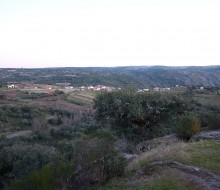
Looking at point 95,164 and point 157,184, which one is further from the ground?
point 95,164

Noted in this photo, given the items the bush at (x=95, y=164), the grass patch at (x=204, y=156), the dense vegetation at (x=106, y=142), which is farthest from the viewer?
the grass patch at (x=204, y=156)

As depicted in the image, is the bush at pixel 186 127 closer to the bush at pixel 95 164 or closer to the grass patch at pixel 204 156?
the grass patch at pixel 204 156

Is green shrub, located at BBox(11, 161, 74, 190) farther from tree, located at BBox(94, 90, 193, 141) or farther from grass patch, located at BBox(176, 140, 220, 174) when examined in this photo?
tree, located at BBox(94, 90, 193, 141)

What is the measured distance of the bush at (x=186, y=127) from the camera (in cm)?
1623

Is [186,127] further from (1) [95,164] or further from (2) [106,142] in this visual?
(1) [95,164]

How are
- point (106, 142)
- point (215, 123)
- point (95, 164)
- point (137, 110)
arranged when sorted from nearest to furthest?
1. point (95, 164)
2. point (106, 142)
3. point (137, 110)
4. point (215, 123)

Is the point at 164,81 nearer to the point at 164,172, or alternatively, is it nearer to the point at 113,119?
the point at 113,119

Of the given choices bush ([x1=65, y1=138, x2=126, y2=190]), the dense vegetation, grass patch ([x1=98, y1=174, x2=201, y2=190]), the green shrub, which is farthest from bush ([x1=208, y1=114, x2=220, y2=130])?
the green shrub

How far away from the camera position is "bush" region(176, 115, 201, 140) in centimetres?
1623

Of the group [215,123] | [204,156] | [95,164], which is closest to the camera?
[95,164]

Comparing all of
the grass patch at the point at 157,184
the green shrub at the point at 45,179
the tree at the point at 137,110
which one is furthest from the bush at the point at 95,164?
the tree at the point at 137,110

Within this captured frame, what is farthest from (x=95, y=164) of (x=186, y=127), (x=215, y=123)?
(x=215, y=123)

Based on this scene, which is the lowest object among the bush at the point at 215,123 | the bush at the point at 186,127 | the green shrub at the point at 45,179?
the bush at the point at 215,123

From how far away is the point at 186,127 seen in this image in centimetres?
1639
